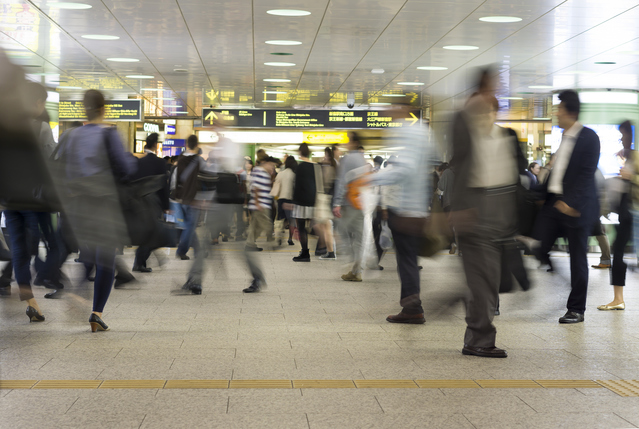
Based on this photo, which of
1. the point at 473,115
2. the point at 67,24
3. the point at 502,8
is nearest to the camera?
the point at 473,115

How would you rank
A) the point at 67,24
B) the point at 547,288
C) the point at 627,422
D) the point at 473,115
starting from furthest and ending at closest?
the point at 67,24 → the point at 547,288 → the point at 473,115 → the point at 627,422

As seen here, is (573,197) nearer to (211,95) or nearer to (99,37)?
(99,37)

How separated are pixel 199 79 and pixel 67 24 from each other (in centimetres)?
539

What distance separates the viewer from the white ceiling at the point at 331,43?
9.82 meters

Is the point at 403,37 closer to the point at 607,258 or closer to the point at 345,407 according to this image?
the point at 607,258

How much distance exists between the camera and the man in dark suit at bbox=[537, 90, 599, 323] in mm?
5906

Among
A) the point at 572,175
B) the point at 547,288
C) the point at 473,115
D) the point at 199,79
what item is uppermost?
the point at 199,79

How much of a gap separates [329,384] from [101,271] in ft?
7.23

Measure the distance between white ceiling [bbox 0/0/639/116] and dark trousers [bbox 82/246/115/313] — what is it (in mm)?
5294

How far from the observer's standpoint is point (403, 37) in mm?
11508

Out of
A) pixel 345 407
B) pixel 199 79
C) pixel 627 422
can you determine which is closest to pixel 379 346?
pixel 345 407

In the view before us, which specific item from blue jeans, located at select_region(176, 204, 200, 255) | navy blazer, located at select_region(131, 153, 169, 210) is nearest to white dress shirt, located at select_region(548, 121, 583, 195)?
blue jeans, located at select_region(176, 204, 200, 255)

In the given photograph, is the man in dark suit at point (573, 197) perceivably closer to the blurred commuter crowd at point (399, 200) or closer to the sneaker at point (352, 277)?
the blurred commuter crowd at point (399, 200)

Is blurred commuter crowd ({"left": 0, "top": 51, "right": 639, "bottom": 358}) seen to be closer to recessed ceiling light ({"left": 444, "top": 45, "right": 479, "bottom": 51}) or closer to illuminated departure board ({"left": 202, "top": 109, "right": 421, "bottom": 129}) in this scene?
recessed ceiling light ({"left": 444, "top": 45, "right": 479, "bottom": 51})
